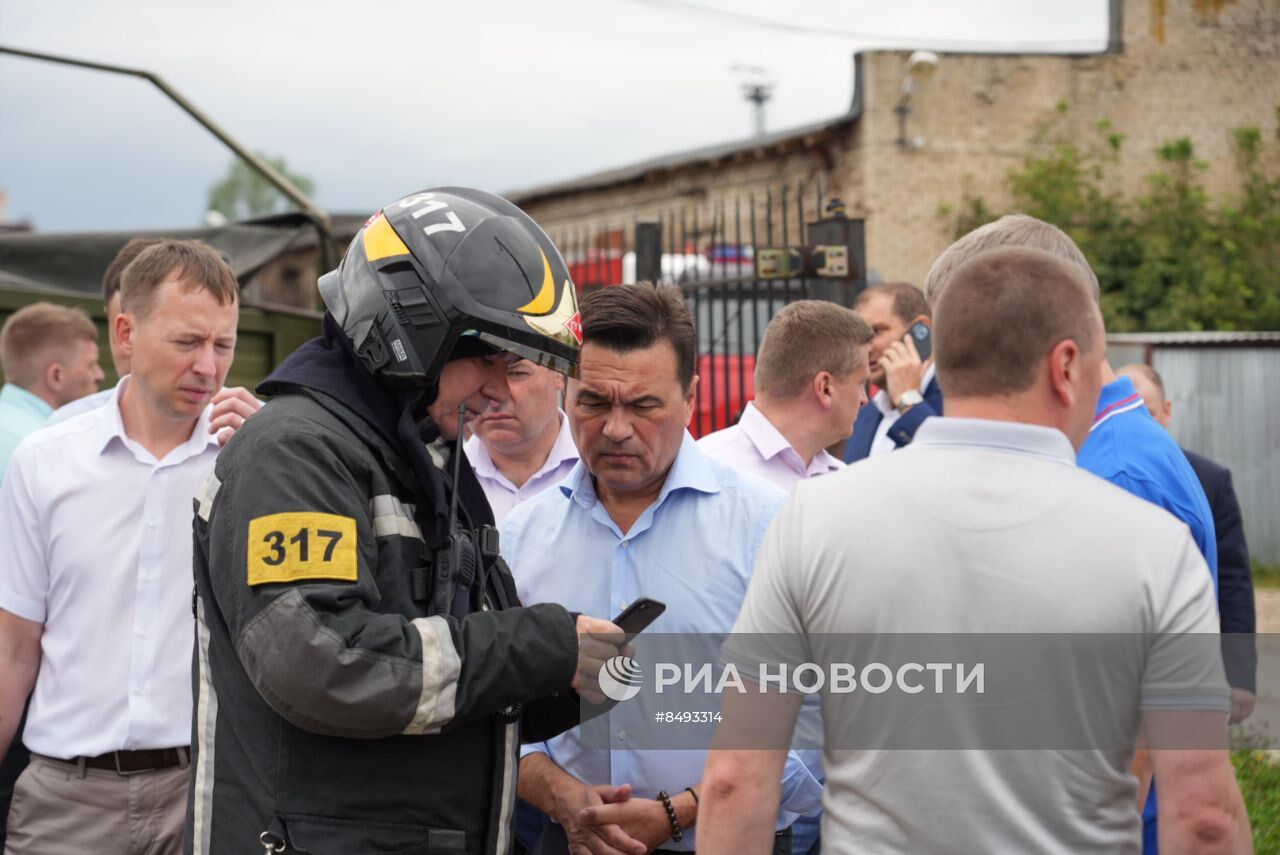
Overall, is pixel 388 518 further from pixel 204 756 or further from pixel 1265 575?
pixel 1265 575

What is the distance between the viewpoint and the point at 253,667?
2.28 m

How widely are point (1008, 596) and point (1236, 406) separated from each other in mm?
14436

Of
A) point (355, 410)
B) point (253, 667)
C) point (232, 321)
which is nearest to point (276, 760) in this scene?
point (253, 667)

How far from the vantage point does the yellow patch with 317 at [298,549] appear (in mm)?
2262

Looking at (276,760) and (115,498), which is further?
(115,498)

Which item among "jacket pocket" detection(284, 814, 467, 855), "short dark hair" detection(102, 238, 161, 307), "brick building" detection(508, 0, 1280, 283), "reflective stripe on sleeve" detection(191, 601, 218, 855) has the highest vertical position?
"brick building" detection(508, 0, 1280, 283)

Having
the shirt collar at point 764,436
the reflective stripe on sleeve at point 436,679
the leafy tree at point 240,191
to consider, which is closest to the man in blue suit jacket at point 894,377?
the shirt collar at point 764,436

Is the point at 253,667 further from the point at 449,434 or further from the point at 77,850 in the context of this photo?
the point at 77,850

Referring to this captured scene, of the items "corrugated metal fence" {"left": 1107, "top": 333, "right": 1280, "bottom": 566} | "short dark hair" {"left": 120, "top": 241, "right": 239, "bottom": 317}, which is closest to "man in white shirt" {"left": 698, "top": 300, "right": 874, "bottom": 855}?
"short dark hair" {"left": 120, "top": 241, "right": 239, "bottom": 317}

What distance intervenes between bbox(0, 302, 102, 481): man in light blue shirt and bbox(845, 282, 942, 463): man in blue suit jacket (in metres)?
3.71

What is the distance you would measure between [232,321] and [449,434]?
155cm

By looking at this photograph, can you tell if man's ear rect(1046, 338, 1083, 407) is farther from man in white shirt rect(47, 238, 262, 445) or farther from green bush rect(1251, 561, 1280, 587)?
green bush rect(1251, 561, 1280, 587)

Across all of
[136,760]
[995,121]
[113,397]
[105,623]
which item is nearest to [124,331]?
[113,397]

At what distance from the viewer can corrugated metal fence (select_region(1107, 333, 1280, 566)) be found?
49.7 feet
